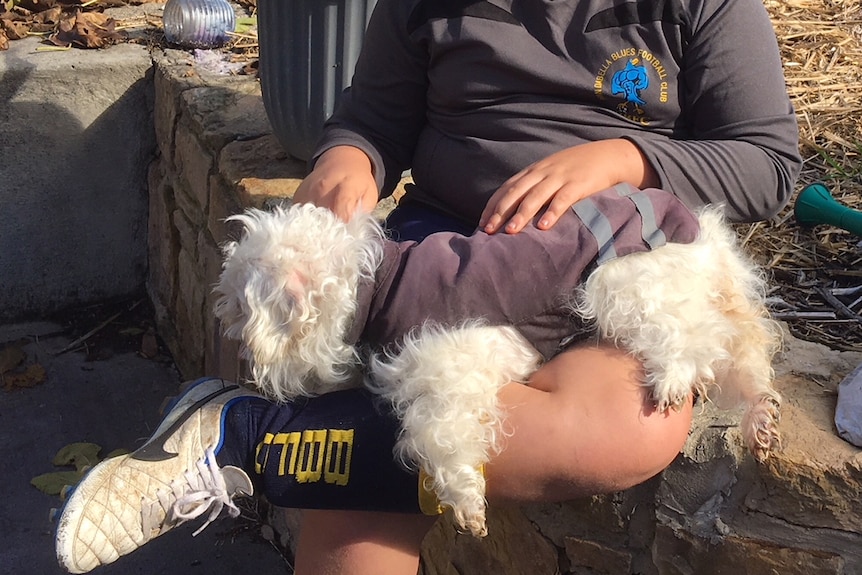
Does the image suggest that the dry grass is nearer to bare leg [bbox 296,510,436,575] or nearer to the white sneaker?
bare leg [bbox 296,510,436,575]

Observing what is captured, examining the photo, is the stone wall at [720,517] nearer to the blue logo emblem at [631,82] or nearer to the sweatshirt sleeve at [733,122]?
the sweatshirt sleeve at [733,122]

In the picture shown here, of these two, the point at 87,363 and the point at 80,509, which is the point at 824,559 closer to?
the point at 80,509

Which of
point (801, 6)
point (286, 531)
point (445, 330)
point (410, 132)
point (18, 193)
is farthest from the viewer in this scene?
point (801, 6)

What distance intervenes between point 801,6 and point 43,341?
270cm

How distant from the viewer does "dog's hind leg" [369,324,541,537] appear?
3.92 ft

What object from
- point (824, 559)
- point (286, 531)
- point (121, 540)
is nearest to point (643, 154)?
point (824, 559)

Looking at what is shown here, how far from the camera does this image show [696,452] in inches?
53.4

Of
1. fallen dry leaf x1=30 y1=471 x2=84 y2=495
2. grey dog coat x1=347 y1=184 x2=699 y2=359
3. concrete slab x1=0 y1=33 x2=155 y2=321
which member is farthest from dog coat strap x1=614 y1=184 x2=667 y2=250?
concrete slab x1=0 y1=33 x2=155 y2=321

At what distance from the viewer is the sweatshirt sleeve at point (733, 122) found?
4.79 ft

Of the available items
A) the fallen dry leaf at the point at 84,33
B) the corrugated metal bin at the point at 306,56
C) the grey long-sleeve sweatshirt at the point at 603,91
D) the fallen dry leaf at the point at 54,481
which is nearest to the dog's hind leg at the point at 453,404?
the grey long-sleeve sweatshirt at the point at 603,91

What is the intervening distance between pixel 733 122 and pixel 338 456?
83 centimetres

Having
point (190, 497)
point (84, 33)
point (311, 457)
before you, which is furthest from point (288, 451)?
point (84, 33)

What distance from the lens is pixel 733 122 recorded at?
59.1 inches

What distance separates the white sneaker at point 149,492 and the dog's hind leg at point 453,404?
0.87 ft
